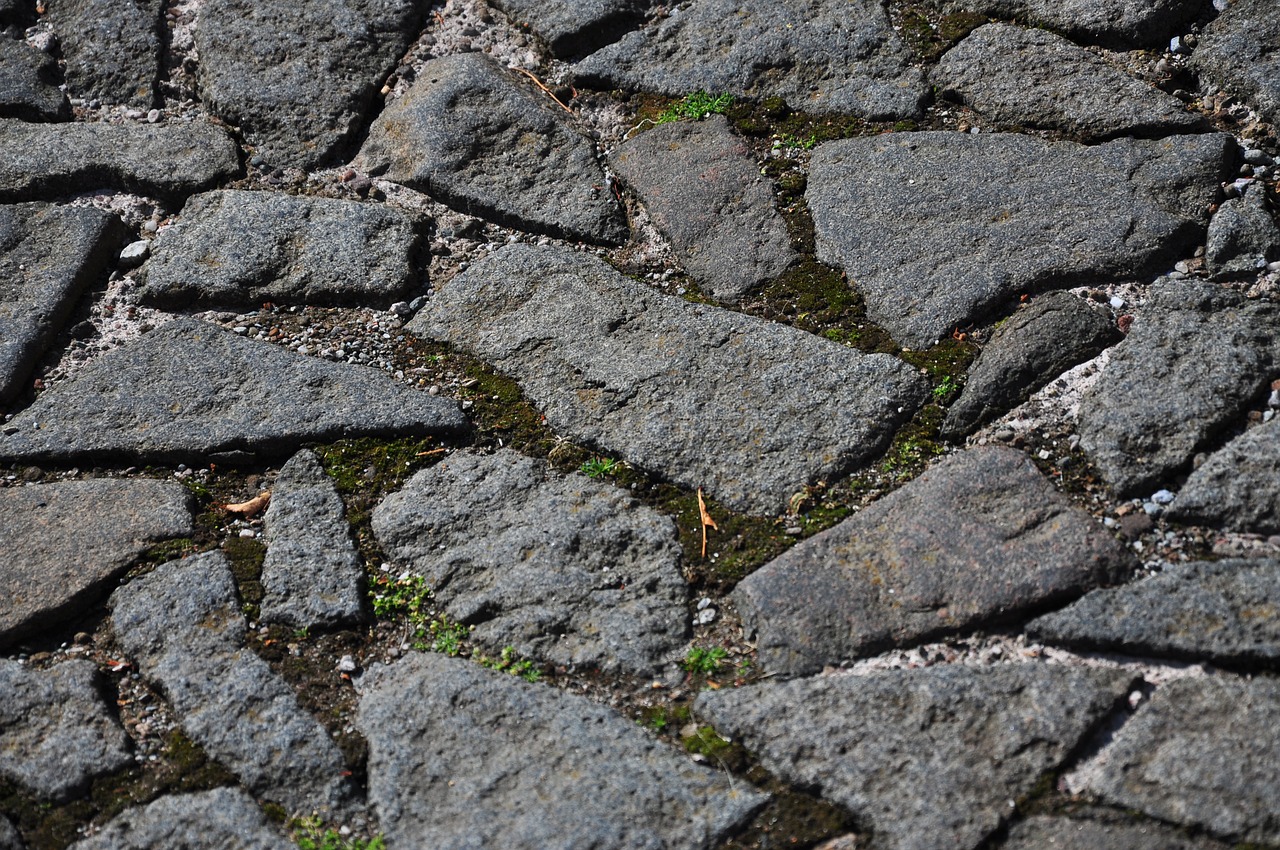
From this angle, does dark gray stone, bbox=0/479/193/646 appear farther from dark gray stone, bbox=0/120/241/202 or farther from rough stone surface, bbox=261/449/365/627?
dark gray stone, bbox=0/120/241/202

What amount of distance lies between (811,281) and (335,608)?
1224 mm

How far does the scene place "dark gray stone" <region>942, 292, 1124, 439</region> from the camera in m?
2.26

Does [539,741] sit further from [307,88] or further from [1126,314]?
[307,88]

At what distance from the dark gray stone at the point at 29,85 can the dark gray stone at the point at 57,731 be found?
1784 millimetres

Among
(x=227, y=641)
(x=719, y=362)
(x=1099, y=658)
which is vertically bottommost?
(x=227, y=641)

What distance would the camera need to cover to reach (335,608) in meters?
2.14

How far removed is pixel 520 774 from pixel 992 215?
156cm

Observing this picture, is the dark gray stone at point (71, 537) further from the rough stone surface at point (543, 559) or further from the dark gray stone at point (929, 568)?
the dark gray stone at point (929, 568)

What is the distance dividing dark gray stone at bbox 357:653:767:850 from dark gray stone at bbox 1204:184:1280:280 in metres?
1.47

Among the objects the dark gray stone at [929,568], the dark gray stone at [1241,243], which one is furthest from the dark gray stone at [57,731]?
the dark gray stone at [1241,243]

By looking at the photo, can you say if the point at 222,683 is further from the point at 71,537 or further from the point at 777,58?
the point at 777,58

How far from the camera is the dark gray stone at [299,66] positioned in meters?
3.09

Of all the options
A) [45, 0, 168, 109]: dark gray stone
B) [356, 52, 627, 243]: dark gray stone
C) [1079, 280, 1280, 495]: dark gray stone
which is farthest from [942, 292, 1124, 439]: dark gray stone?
[45, 0, 168, 109]: dark gray stone

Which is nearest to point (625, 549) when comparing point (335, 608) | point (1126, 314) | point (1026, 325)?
point (335, 608)
